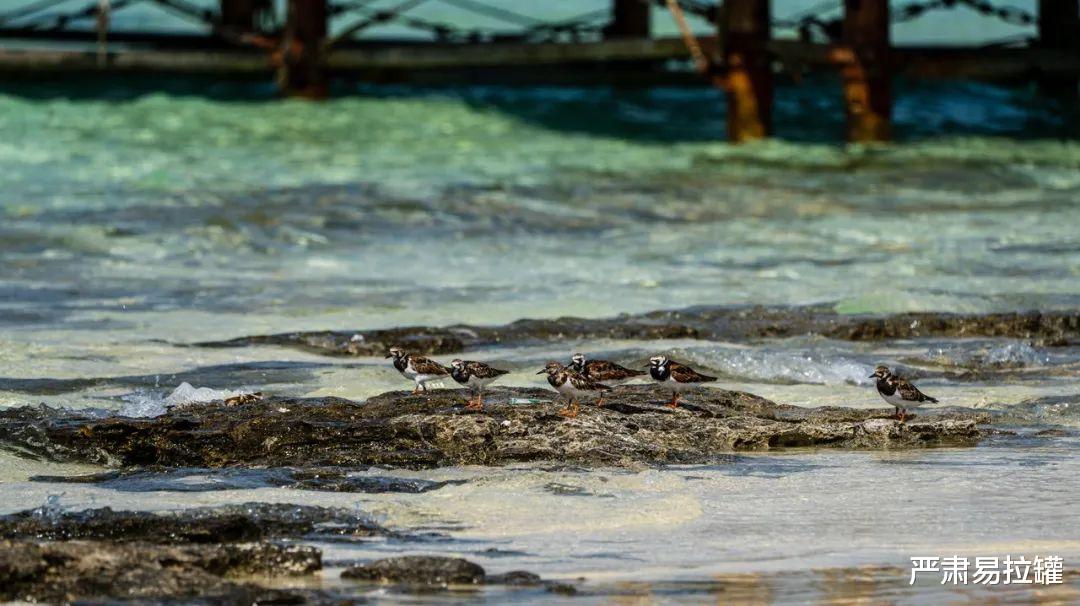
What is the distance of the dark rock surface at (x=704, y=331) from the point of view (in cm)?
862

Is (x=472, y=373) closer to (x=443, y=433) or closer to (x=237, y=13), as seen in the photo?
(x=443, y=433)

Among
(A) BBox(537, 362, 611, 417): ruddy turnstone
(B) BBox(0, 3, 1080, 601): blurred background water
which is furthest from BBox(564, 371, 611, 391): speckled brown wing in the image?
(B) BBox(0, 3, 1080, 601): blurred background water

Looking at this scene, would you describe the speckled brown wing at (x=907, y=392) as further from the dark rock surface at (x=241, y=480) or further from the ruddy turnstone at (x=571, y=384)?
the dark rock surface at (x=241, y=480)

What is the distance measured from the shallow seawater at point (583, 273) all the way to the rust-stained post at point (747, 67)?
0.30 m

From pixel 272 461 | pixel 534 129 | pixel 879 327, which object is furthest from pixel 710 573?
pixel 534 129

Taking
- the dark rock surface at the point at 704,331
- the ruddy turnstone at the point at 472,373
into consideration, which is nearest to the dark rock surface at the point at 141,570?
the ruddy turnstone at the point at 472,373

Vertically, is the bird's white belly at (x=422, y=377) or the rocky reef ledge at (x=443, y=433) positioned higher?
the bird's white belly at (x=422, y=377)

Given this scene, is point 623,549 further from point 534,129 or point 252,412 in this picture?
point 534,129

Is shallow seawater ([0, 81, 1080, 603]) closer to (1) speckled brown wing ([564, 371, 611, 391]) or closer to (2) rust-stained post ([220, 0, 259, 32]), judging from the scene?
(1) speckled brown wing ([564, 371, 611, 391])

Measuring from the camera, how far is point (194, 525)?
16.5ft

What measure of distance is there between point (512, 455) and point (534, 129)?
1533cm

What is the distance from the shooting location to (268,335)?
29.1 feet

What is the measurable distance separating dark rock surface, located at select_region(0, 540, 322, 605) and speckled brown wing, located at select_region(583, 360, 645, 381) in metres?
2.25

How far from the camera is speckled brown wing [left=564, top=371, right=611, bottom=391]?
6594 millimetres
